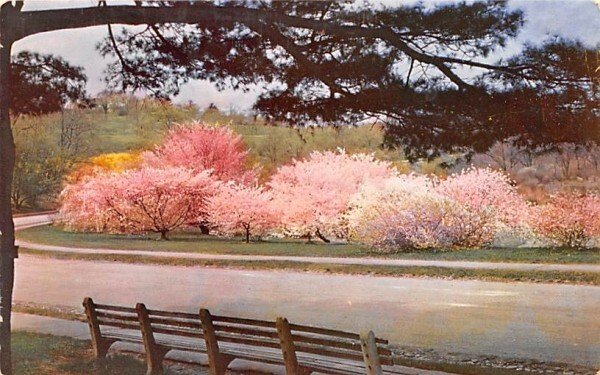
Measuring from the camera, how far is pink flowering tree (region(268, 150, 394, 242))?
138 inches

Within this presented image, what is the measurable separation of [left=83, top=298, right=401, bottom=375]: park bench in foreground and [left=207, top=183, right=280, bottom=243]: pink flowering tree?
40cm

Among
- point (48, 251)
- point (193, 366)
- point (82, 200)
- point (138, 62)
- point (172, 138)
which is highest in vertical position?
point (138, 62)

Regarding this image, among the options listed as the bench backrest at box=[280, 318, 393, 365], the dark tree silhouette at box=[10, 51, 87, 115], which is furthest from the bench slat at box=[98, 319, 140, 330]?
the dark tree silhouette at box=[10, 51, 87, 115]

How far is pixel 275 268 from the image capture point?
3.54 meters

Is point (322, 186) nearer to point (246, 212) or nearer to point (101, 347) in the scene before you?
point (246, 212)

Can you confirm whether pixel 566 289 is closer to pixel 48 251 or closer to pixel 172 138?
pixel 172 138

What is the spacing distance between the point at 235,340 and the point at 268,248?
440 mm

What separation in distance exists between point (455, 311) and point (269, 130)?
3.84 ft

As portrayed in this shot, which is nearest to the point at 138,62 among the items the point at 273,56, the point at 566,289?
the point at 273,56

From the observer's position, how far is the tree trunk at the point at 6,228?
142 inches

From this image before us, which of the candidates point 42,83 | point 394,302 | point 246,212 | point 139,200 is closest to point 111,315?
point 139,200

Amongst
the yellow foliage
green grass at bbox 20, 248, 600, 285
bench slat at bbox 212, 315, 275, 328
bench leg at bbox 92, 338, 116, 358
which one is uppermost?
the yellow foliage

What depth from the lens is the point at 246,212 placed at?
141 inches

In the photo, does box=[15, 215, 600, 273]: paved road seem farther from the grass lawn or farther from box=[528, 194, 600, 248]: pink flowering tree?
box=[528, 194, 600, 248]: pink flowering tree
